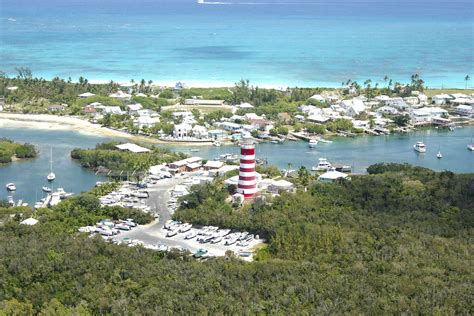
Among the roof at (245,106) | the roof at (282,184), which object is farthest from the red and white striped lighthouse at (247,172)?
the roof at (245,106)

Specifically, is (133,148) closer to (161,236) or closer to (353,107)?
(161,236)

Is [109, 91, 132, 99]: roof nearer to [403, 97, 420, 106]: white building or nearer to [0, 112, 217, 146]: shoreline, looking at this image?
[0, 112, 217, 146]: shoreline

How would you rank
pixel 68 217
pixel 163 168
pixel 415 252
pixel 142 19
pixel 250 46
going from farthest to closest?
pixel 142 19 < pixel 250 46 < pixel 163 168 < pixel 68 217 < pixel 415 252

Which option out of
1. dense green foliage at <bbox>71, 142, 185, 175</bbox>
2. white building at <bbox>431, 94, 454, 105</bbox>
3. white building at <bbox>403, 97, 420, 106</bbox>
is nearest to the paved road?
dense green foliage at <bbox>71, 142, 185, 175</bbox>

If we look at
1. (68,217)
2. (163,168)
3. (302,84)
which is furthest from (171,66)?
(68,217)

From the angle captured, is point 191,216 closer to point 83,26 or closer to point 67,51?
point 67,51

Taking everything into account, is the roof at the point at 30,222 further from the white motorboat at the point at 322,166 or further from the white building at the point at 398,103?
the white building at the point at 398,103

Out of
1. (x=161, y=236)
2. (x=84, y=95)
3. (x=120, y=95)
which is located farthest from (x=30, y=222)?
(x=120, y=95)
